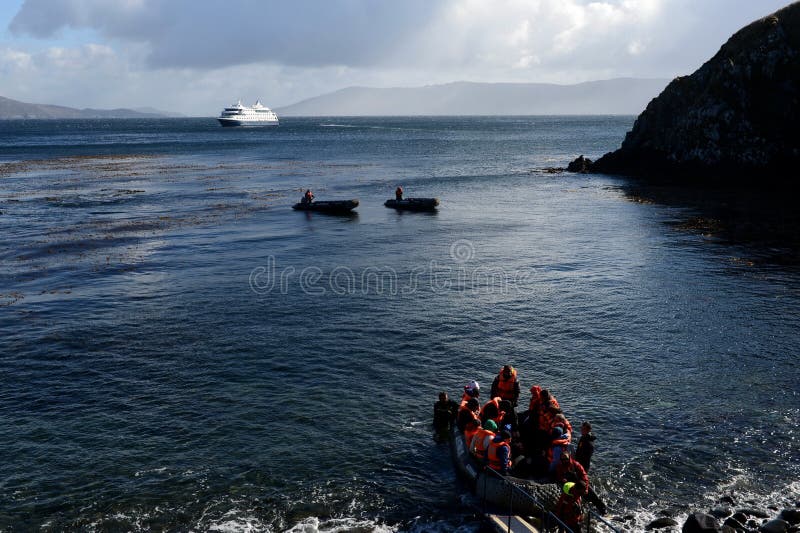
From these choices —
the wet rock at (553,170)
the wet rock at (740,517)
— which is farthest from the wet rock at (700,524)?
the wet rock at (553,170)

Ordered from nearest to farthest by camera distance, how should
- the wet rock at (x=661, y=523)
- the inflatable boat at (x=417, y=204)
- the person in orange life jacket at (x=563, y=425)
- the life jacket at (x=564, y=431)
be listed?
the wet rock at (x=661, y=523) → the life jacket at (x=564, y=431) → the person in orange life jacket at (x=563, y=425) → the inflatable boat at (x=417, y=204)

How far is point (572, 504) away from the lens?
16.0 metres

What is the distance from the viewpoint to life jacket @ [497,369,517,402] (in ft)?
71.9

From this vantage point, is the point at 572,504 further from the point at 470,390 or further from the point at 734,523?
the point at 470,390

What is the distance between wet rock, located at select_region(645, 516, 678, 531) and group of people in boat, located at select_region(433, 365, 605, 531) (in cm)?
122

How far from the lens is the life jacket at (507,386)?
71.9ft

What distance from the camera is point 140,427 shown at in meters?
21.9

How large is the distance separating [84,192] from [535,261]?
204 feet

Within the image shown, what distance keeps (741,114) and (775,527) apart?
67.7 meters

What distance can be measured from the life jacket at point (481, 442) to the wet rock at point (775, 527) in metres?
7.16

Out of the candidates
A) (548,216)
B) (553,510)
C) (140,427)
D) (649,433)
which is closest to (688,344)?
(649,433)

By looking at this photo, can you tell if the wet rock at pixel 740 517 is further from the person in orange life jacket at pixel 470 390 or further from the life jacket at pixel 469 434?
the person in orange life jacket at pixel 470 390

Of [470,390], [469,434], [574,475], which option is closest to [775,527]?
[574,475]

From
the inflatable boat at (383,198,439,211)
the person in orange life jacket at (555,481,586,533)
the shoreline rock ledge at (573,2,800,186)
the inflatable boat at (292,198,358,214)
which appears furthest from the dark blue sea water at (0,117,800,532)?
the shoreline rock ledge at (573,2,800,186)
